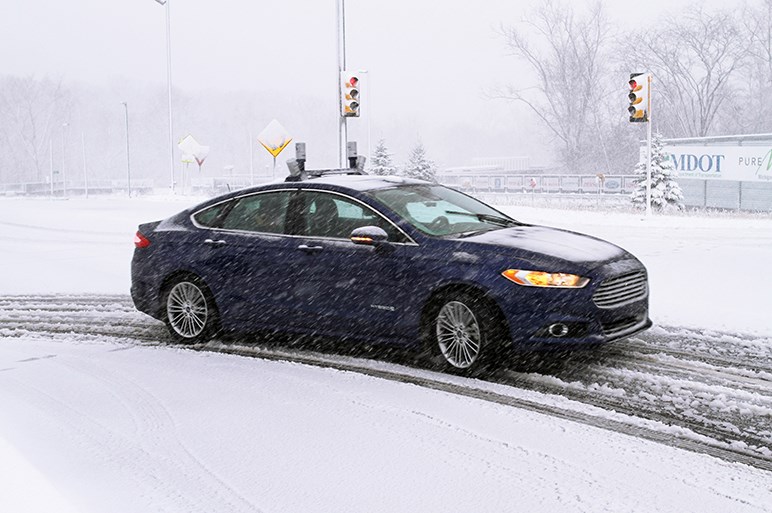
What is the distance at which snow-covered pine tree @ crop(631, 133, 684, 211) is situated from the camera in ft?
94.0

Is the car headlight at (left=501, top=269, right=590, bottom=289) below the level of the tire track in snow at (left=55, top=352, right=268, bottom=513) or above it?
above

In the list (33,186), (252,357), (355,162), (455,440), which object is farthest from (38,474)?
(33,186)

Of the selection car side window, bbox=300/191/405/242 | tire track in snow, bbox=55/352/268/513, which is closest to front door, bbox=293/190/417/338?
car side window, bbox=300/191/405/242

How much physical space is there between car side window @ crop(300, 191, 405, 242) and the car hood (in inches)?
34.1

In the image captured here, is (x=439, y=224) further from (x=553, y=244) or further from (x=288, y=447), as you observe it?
(x=288, y=447)

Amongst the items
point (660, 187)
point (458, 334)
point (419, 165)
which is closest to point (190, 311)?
point (458, 334)

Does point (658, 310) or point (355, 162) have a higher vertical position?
point (355, 162)

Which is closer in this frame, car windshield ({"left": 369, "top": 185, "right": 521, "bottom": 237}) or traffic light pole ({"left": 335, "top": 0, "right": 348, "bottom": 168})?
car windshield ({"left": 369, "top": 185, "right": 521, "bottom": 237})

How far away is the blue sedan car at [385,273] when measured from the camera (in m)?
6.27

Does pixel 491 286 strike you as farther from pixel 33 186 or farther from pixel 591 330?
pixel 33 186

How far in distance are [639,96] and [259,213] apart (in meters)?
16.8

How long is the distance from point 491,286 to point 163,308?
11.7 ft

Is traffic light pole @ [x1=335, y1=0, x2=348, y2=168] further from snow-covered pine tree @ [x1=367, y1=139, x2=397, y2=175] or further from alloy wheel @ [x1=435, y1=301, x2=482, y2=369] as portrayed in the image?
alloy wheel @ [x1=435, y1=301, x2=482, y2=369]

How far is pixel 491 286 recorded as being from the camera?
6.29 m
